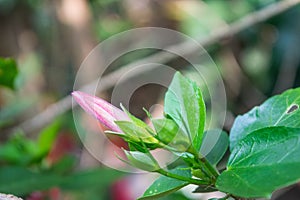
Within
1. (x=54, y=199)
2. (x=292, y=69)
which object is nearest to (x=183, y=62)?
(x=292, y=69)

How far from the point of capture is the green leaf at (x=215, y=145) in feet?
1.57

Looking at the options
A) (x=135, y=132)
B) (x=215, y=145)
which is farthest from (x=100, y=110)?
(x=215, y=145)

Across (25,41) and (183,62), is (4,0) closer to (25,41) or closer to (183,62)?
(25,41)

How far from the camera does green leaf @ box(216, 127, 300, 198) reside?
0.33m

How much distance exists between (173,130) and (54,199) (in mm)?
570

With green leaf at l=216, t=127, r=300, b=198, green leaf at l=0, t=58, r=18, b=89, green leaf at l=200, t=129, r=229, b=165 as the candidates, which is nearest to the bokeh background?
green leaf at l=0, t=58, r=18, b=89

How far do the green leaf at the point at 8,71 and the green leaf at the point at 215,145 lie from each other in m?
0.33

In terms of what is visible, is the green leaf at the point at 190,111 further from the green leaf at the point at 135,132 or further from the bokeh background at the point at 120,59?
the bokeh background at the point at 120,59

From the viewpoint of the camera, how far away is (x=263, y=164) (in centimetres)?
35

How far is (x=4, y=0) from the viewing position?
6.41 ft

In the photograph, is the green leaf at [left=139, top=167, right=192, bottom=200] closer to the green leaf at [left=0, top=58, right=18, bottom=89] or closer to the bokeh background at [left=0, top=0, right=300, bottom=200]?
the green leaf at [left=0, top=58, right=18, bottom=89]

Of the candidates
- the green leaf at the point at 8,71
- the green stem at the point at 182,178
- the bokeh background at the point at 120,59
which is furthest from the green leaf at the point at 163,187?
the bokeh background at the point at 120,59

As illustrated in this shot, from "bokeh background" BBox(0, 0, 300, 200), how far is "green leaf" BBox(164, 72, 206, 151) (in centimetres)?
61

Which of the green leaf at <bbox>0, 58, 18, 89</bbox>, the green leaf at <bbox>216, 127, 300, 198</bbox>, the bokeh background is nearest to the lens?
the green leaf at <bbox>216, 127, 300, 198</bbox>
